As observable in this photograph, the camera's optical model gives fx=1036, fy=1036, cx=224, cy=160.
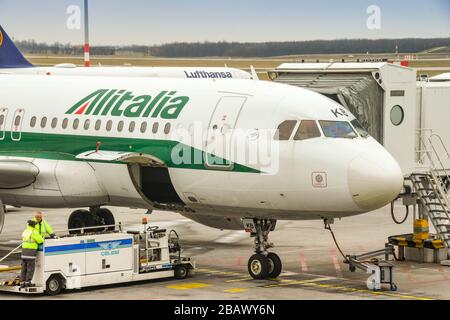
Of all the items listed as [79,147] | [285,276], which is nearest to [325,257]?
[285,276]

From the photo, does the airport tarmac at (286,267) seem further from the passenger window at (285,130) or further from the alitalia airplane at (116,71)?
the alitalia airplane at (116,71)

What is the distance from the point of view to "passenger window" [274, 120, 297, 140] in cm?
2178

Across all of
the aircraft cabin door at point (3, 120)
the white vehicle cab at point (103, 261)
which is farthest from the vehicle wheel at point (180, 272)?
the aircraft cabin door at point (3, 120)

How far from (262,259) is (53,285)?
464 centimetres

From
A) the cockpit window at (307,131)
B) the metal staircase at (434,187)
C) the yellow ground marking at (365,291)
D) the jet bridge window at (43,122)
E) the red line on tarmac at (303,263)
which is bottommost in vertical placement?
the yellow ground marking at (365,291)

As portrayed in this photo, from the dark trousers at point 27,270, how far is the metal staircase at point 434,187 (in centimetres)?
975

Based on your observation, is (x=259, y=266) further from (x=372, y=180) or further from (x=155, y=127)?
(x=155, y=127)

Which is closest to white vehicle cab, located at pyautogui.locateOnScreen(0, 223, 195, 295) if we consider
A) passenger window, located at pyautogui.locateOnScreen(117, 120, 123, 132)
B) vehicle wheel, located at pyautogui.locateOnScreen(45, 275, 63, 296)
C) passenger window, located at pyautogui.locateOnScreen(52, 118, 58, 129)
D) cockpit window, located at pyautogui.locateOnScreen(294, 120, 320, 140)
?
vehicle wheel, located at pyautogui.locateOnScreen(45, 275, 63, 296)

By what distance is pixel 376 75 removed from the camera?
24.8 m

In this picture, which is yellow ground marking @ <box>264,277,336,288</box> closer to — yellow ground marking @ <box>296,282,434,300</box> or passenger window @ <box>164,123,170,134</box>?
yellow ground marking @ <box>296,282,434,300</box>

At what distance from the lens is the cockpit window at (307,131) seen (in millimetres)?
21656

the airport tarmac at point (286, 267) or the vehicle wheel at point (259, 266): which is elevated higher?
the vehicle wheel at point (259, 266)

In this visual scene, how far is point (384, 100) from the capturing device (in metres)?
24.8
